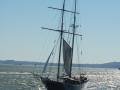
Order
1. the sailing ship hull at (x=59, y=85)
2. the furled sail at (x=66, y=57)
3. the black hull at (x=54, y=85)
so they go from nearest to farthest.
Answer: the sailing ship hull at (x=59, y=85), the black hull at (x=54, y=85), the furled sail at (x=66, y=57)

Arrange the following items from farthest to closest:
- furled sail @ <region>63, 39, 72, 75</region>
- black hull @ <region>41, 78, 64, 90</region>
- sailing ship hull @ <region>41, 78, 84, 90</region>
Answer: furled sail @ <region>63, 39, 72, 75</region> < black hull @ <region>41, 78, 64, 90</region> < sailing ship hull @ <region>41, 78, 84, 90</region>

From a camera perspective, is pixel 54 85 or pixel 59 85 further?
pixel 54 85

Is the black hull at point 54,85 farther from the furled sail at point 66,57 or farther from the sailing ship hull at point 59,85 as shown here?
the furled sail at point 66,57

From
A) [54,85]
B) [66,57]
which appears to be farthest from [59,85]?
[66,57]

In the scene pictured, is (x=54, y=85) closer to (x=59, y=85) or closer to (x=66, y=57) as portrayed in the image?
(x=59, y=85)

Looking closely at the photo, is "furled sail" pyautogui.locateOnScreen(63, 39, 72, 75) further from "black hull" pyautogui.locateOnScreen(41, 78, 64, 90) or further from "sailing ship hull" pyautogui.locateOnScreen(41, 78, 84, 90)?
"black hull" pyautogui.locateOnScreen(41, 78, 64, 90)

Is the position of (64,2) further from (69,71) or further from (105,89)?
(105,89)

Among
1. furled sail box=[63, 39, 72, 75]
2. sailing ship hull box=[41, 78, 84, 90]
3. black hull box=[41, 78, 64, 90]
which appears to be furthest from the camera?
furled sail box=[63, 39, 72, 75]

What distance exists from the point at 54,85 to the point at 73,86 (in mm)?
3195

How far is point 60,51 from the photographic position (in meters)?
80.0

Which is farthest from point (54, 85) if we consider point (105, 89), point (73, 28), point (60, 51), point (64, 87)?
point (105, 89)

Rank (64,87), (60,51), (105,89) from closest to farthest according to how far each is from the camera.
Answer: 1. (64,87)
2. (60,51)
3. (105,89)

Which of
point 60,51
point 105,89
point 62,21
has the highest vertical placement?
point 62,21

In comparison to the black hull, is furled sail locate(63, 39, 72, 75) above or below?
above
